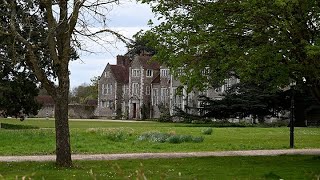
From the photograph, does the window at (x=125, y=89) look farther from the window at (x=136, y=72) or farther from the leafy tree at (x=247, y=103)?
the leafy tree at (x=247, y=103)

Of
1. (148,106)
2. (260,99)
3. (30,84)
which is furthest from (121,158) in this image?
(148,106)

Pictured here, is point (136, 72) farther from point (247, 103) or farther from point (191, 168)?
point (191, 168)

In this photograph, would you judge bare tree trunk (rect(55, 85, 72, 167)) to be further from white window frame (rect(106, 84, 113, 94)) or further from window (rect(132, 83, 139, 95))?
white window frame (rect(106, 84, 113, 94))

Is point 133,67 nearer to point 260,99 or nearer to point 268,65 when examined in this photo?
point 260,99

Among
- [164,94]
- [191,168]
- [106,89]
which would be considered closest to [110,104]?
[106,89]

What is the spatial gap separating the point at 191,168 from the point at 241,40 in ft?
15.4

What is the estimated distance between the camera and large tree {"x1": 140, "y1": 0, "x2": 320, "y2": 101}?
640 inches

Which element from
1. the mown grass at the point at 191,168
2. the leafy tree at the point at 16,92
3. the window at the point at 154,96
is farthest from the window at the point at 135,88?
the mown grass at the point at 191,168

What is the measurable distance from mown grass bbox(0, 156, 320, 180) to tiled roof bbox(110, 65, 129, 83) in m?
76.6

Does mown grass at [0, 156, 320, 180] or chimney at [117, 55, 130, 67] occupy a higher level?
chimney at [117, 55, 130, 67]

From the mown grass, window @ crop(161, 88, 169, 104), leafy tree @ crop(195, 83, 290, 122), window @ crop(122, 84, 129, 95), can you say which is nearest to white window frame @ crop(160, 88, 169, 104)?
window @ crop(161, 88, 169, 104)

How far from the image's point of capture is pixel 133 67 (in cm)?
8944

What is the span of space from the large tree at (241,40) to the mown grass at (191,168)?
2.64m

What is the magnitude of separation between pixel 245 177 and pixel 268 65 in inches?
172
